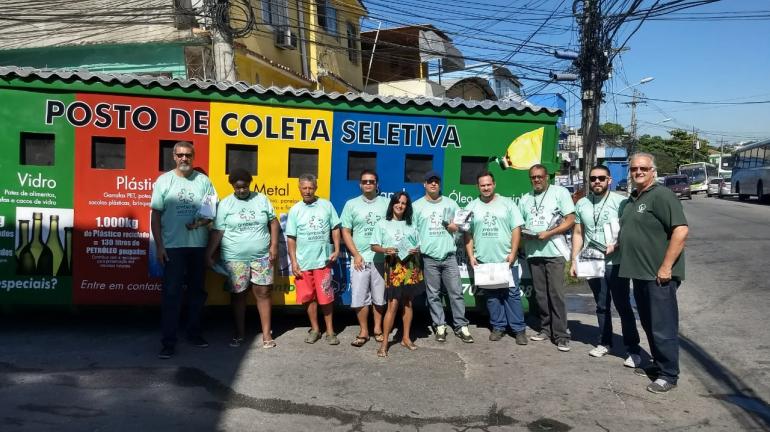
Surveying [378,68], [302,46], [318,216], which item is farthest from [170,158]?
[378,68]

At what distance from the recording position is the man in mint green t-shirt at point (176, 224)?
5164 mm

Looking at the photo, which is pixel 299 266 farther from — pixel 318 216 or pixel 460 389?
pixel 460 389

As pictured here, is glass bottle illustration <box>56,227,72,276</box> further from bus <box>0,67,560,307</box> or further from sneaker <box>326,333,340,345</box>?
sneaker <box>326,333,340,345</box>

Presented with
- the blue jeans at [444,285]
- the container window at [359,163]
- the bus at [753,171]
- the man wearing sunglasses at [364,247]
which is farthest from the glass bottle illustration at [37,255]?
the bus at [753,171]

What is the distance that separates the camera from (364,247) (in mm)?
5680

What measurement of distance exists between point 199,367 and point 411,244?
2.20 meters

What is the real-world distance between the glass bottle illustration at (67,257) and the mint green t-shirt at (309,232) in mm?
2216

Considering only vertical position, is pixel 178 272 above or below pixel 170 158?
below

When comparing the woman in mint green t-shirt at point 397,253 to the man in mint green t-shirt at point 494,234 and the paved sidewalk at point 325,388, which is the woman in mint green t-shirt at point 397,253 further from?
the man in mint green t-shirt at point 494,234

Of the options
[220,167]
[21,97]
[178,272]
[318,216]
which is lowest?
[178,272]

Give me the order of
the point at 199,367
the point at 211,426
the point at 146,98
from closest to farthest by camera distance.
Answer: the point at 211,426 < the point at 199,367 < the point at 146,98

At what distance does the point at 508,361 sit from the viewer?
17.5 ft

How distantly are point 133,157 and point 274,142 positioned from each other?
1404mm

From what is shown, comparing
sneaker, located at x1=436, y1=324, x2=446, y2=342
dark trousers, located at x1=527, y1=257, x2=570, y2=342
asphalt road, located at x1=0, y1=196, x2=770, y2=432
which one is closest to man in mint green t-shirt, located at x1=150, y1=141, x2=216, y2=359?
asphalt road, located at x1=0, y1=196, x2=770, y2=432
